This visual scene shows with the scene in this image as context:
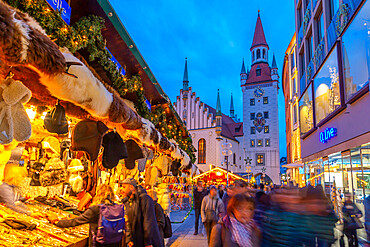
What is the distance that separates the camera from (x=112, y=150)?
3.82 m

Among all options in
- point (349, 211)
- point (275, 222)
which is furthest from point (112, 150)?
point (349, 211)

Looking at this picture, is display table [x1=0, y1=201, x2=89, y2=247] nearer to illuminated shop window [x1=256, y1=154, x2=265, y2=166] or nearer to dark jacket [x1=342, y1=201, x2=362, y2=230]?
dark jacket [x1=342, y1=201, x2=362, y2=230]

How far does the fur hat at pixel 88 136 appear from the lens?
317 centimetres

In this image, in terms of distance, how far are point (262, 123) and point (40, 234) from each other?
47789mm

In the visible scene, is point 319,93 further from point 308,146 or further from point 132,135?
point 132,135

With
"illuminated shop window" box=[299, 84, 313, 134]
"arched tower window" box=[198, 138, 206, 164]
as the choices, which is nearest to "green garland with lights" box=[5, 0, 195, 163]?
"illuminated shop window" box=[299, 84, 313, 134]

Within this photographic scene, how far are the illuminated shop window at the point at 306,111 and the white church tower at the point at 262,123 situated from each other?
92.3 feet

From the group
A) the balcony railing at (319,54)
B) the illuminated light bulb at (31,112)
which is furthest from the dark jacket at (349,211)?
the balcony railing at (319,54)

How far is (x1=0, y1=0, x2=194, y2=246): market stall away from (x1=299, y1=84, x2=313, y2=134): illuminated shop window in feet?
40.4

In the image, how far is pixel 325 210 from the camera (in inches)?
148

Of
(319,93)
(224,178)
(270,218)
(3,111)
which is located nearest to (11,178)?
(3,111)

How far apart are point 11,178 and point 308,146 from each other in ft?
54.7

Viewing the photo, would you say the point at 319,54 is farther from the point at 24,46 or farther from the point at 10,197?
the point at 24,46

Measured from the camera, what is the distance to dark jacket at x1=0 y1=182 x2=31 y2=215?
3.26 meters
